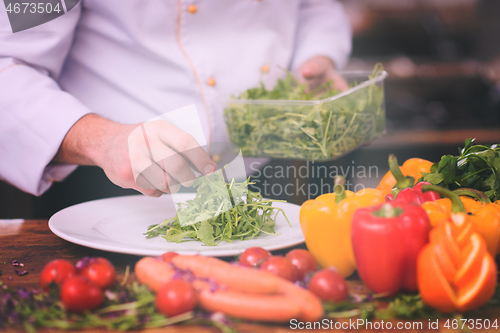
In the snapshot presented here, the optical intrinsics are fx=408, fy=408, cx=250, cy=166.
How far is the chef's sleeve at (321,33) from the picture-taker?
1619 mm

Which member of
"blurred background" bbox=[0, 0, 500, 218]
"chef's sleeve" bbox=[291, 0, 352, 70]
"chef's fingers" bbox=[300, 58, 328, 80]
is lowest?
"blurred background" bbox=[0, 0, 500, 218]

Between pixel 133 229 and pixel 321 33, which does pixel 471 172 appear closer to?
pixel 133 229

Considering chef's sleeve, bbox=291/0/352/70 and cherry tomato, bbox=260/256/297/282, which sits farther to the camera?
chef's sleeve, bbox=291/0/352/70

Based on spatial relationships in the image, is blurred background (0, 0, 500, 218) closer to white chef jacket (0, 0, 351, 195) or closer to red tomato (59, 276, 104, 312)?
white chef jacket (0, 0, 351, 195)

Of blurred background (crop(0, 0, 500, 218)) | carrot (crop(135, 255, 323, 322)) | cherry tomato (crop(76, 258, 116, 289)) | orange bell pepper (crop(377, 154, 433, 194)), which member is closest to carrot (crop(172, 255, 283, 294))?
carrot (crop(135, 255, 323, 322))

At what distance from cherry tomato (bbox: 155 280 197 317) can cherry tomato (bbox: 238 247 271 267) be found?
0.50 feet

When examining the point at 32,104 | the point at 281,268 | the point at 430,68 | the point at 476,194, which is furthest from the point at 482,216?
the point at 430,68

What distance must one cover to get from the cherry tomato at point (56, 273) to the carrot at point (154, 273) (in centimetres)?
11

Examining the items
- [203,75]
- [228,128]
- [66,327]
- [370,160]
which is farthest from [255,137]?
[370,160]

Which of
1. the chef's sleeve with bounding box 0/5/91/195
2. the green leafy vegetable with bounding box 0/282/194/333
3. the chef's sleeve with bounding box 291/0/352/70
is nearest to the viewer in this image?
the green leafy vegetable with bounding box 0/282/194/333

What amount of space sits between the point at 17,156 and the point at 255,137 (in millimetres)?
682

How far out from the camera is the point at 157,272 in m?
0.66

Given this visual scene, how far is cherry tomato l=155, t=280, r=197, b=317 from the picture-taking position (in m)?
0.57

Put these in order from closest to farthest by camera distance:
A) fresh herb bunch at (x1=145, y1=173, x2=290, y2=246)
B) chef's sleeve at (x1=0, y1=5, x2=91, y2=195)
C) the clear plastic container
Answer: fresh herb bunch at (x1=145, y1=173, x2=290, y2=246), chef's sleeve at (x1=0, y1=5, x2=91, y2=195), the clear plastic container
